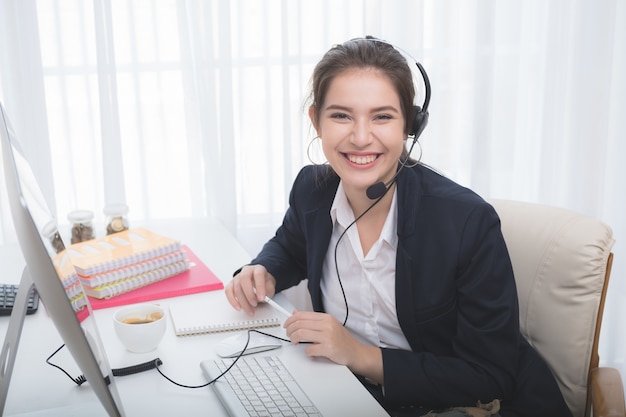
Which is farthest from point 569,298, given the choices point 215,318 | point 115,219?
point 115,219

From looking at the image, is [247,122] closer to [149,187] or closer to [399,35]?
[149,187]

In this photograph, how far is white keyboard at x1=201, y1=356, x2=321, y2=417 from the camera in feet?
3.07

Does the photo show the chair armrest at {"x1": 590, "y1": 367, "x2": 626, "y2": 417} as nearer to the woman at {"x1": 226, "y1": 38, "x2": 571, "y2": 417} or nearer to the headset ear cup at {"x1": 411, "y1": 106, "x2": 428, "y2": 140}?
the woman at {"x1": 226, "y1": 38, "x2": 571, "y2": 417}

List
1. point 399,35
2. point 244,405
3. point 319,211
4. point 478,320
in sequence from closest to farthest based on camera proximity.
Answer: point 244,405 → point 478,320 → point 319,211 → point 399,35

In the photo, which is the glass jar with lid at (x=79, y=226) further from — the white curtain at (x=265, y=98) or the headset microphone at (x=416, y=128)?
the headset microphone at (x=416, y=128)

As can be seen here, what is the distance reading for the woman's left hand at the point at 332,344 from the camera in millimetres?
1086

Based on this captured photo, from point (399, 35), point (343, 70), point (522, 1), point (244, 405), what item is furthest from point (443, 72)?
point (244, 405)

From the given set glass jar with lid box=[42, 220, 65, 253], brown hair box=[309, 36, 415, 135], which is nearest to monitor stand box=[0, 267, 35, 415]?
glass jar with lid box=[42, 220, 65, 253]

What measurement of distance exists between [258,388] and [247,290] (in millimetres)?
323

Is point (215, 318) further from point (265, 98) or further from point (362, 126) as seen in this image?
point (265, 98)

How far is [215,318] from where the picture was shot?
127 cm

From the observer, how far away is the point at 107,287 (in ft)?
4.49

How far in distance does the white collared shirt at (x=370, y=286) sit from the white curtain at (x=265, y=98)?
0.89 metres

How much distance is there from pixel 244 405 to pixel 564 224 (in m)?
0.70
